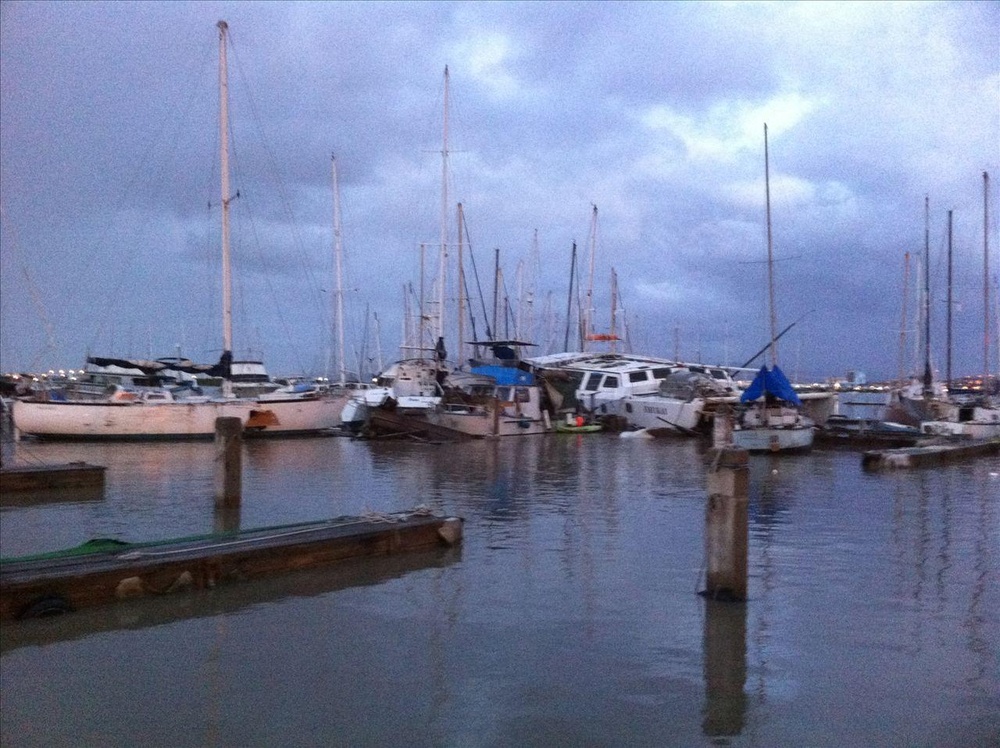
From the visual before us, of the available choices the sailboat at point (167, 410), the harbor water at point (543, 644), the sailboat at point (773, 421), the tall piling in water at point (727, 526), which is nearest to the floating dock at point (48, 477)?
the harbor water at point (543, 644)

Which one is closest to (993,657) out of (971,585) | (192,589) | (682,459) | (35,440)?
(971,585)

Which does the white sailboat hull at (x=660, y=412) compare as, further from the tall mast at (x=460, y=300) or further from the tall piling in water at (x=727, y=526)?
the tall piling in water at (x=727, y=526)

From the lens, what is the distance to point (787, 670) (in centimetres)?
846

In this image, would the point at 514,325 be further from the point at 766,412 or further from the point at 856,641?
the point at 856,641

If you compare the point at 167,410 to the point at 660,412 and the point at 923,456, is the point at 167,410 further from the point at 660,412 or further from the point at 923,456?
the point at 923,456

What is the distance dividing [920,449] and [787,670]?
2228 centimetres

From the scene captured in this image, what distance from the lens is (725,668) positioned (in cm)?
848

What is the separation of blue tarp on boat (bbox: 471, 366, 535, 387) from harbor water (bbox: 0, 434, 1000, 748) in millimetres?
24565

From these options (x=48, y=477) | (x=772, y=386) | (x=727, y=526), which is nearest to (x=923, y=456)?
(x=772, y=386)

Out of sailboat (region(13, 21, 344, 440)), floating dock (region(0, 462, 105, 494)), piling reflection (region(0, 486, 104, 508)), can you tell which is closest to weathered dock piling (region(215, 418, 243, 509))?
piling reflection (region(0, 486, 104, 508))

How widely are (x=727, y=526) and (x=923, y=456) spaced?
1957 cm

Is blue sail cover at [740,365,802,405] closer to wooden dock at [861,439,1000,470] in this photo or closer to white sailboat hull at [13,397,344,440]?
wooden dock at [861,439,1000,470]

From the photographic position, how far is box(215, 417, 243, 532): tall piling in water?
16.1m

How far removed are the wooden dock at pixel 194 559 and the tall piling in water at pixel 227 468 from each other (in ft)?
11.5
